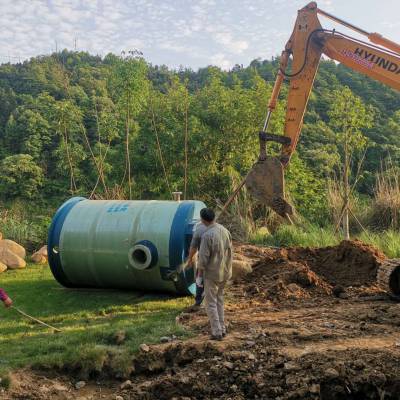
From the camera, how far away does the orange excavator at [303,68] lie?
26.3 feet

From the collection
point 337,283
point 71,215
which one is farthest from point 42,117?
point 337,283

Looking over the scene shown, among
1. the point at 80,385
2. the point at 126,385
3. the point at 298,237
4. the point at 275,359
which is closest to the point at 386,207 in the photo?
the point at 298,237

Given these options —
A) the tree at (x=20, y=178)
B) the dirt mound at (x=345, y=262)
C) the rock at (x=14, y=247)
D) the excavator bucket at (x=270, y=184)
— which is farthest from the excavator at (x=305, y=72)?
the tree at (x=20, y=178)

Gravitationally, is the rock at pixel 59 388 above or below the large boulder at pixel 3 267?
above

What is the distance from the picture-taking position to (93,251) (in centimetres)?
821

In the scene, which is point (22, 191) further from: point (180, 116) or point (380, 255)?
point (380, 255)

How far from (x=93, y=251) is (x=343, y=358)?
480 cm

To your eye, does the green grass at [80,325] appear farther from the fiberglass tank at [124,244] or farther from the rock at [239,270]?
the rock at [239,270]

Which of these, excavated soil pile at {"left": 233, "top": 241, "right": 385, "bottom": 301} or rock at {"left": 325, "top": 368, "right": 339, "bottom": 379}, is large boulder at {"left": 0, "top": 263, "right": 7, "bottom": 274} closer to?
excavated soil pile at {"left": 233, "top": 241, "right": 385, "bottom": 301}

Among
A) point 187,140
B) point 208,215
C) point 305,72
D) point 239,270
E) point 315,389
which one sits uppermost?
point 305,72

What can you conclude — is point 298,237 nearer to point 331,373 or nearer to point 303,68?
point 303,68

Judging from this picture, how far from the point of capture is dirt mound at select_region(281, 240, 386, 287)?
28.6 feet

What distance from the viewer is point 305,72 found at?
8852 mm

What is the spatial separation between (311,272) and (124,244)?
324cm
